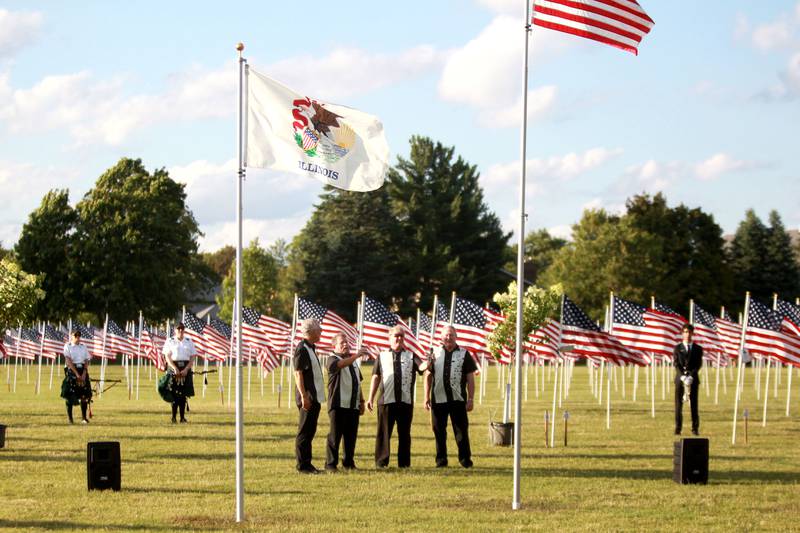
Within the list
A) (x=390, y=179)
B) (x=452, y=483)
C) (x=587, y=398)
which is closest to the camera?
(x=452, y=483)

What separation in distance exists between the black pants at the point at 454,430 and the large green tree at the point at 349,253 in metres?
70.5

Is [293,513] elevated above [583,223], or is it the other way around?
[583,223]

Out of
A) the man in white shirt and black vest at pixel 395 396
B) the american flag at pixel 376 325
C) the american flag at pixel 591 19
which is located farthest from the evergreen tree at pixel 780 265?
the american flag at pixel 591 19

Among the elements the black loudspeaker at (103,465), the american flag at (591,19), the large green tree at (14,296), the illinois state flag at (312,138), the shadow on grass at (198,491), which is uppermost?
the american flag at (591,19)

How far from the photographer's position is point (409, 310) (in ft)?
307

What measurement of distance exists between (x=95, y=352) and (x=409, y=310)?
171ft

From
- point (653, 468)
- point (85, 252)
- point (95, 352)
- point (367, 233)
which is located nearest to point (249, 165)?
point (653, 468)

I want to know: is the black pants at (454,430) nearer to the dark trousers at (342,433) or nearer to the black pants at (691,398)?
the dark trousers at (342,433)

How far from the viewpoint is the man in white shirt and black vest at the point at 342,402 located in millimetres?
16250

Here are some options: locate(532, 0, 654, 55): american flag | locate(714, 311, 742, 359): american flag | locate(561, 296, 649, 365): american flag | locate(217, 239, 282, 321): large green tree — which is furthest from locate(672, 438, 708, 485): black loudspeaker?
locate(217, 239, 282, 321): large green tree

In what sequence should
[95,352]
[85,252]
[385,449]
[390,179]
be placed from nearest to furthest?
[385,449] → [95,352] → [85,252] → [390,179]

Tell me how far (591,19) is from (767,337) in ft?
41.1

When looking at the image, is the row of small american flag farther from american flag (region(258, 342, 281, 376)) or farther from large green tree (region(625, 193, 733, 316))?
large green tree (region(625, 193, 733, 316))

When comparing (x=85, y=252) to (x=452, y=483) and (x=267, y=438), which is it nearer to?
(x=267, y=438)
